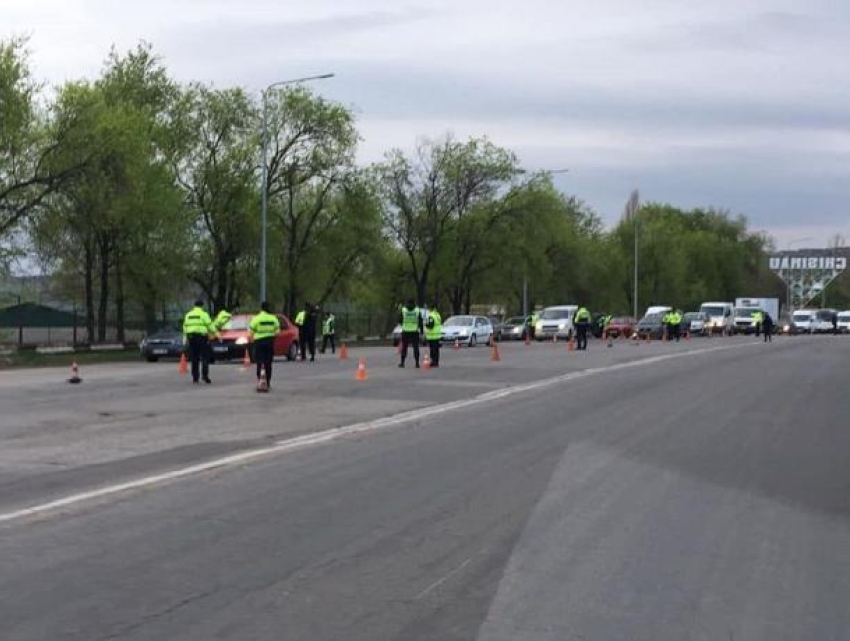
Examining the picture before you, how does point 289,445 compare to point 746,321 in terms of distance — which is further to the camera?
point 746,321

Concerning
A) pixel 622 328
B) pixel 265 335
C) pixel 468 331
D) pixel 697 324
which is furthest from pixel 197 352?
pixel 697 324

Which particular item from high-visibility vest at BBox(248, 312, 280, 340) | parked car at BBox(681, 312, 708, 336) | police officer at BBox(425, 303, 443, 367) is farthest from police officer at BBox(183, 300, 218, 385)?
parked car at BBox(681, 312, 708, 336)

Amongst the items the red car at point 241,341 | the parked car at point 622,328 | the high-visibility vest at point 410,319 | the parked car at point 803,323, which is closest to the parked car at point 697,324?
the parked car at point 622,328

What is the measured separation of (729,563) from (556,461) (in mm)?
4369

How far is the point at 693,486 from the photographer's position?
10203 millimetres

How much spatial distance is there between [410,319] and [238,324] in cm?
766

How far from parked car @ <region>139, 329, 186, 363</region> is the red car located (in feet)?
8.20

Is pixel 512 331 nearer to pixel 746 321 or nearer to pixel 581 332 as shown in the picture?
pixel 746 321

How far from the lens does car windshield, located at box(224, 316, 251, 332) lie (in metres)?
31.2

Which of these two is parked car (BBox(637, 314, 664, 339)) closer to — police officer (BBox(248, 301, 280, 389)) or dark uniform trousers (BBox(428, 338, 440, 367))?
dark uniform trousers (BBox(428, 338, 440, 367))

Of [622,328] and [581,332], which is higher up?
[581,332]

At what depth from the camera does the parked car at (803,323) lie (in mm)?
77062

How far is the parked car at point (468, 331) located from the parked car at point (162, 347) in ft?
50.0

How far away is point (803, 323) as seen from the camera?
77.4 meters
